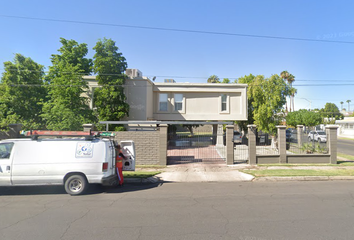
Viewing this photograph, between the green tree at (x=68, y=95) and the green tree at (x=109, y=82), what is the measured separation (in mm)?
1143

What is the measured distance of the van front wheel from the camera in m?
7.12

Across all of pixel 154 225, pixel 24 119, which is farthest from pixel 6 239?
pixel 24 119

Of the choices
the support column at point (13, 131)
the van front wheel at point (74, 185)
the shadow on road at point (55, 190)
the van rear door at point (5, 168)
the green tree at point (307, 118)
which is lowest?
the shadow on road at point (55, 190)

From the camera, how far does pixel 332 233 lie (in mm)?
4195

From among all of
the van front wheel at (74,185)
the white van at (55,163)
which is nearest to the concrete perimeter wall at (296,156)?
the white van at (55,163)

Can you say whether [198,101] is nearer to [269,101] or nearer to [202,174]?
[269,101]

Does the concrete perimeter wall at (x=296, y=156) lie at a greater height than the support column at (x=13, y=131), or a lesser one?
lesser

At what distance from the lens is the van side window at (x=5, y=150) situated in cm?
710

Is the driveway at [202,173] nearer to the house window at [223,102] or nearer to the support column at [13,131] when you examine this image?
the support column at [13,131]

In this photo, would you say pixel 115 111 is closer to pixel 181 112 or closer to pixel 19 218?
pixel 181 112

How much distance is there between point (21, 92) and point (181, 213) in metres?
18.3

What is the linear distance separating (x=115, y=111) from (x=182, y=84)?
690 centimetres

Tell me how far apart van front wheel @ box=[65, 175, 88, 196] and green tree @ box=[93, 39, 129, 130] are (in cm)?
966

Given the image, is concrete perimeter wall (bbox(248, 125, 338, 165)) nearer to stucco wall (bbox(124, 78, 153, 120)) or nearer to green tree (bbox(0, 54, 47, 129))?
stucco wall (bbox(124, 78, 153, 120))
